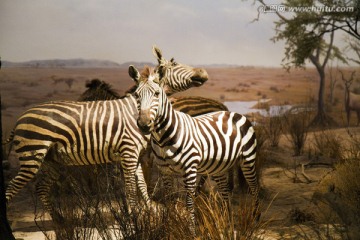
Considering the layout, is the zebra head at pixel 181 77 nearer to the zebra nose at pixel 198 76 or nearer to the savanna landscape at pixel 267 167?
the zebra nose at pixel 198 76

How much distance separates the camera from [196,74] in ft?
14.8

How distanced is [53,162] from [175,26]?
451 cm

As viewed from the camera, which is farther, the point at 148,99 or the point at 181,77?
the point at 181,77

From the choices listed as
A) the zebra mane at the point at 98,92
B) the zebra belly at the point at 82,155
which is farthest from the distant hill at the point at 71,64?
the zebra belly at the point at 82,155

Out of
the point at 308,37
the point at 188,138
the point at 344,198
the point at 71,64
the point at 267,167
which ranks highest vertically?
the point at 308,37

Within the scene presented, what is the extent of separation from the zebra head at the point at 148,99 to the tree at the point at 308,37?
14.6ft

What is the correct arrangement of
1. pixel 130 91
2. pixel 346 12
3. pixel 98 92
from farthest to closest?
Answer: pixel 346 12 → pixel 98 92 → pixel 130 91

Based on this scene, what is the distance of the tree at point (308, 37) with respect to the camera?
782 cm

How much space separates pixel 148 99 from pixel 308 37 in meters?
5.51

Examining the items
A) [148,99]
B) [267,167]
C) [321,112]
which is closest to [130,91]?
[148,99]

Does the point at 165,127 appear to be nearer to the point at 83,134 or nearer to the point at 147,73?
the point at 147,73

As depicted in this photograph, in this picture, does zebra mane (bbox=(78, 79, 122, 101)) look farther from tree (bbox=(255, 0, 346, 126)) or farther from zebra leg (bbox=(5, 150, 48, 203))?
tree (bbox=(255, 0, 346, 126))

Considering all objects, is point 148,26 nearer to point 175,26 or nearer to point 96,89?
point 175,26

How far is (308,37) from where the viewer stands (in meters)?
8.01
